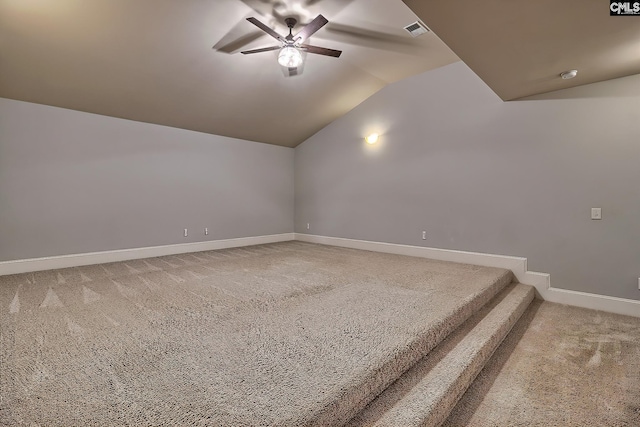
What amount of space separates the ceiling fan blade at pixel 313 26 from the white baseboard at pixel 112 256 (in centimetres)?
399

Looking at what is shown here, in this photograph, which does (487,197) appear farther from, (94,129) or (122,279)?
(94,129)

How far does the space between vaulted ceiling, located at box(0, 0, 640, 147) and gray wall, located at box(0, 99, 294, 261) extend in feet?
1.13

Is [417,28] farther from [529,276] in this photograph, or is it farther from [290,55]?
[529,276]

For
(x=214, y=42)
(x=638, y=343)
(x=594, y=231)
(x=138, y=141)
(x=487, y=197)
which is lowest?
(x=638, y=343)

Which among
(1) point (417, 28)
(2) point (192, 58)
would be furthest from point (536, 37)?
(2) point (192, 58)

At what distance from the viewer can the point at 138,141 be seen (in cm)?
476

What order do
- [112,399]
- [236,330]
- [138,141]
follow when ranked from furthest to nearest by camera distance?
[138,141], [236,330], [112,399]

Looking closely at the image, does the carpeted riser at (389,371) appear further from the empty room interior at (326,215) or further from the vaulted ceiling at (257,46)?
the vaulted ceiling at (257,46)

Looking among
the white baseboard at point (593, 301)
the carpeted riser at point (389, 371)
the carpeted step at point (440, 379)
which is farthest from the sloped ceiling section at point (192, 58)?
the white baseboard at point (593, 301)

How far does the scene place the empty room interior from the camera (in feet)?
5.34

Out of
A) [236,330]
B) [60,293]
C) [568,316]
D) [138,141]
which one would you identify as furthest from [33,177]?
[568,316]

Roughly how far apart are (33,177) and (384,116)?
5322 mm

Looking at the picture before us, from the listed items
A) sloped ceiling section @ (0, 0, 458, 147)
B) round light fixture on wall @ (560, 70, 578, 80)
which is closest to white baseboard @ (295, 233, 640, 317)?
round light fixture on wall @ (560, 70, 578, 80)

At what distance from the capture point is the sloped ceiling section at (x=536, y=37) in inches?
72.8
